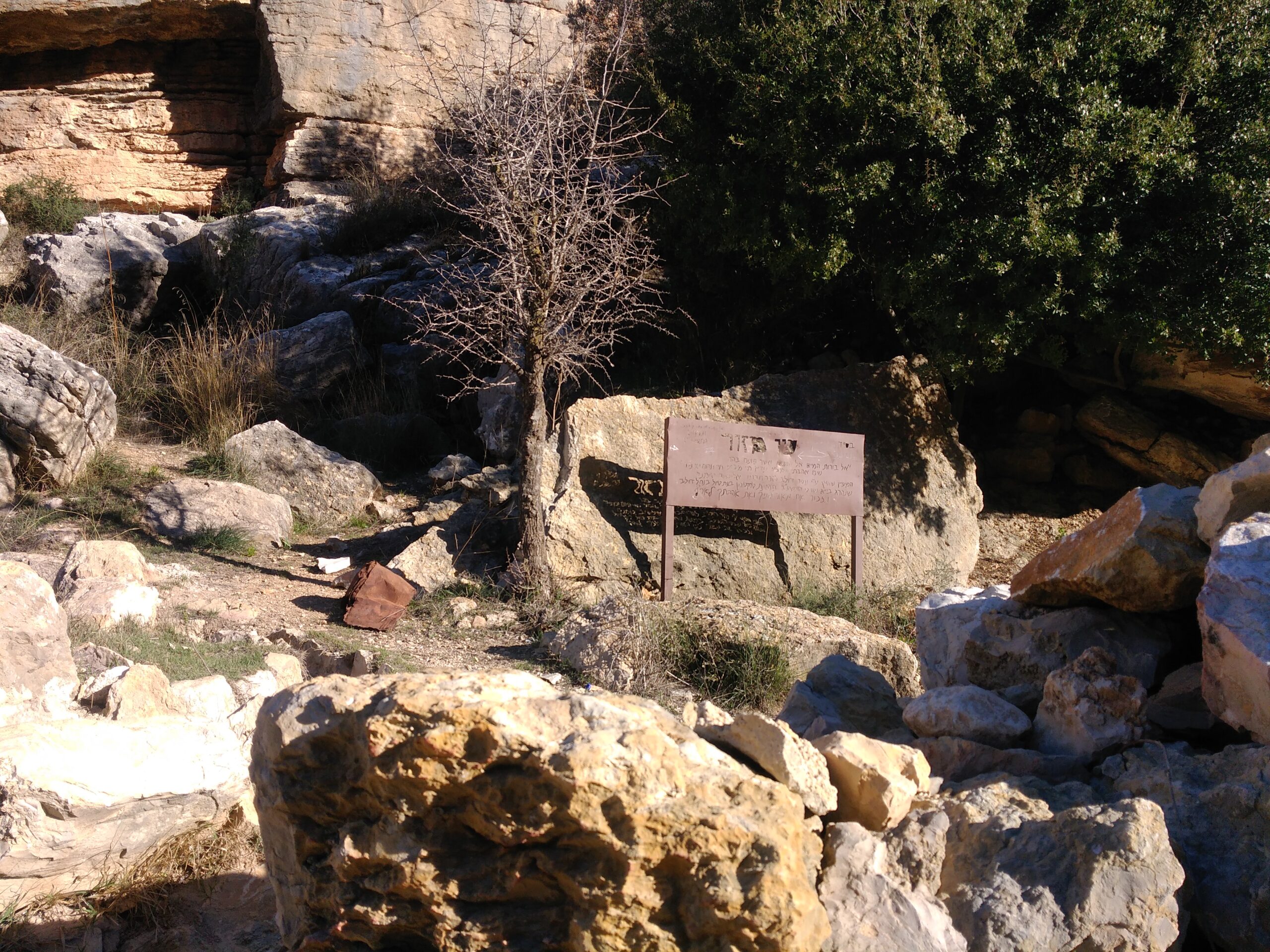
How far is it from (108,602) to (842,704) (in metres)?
3.85

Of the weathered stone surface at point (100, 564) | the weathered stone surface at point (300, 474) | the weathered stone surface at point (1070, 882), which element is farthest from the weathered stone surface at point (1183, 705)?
the weathered stone surface at point (300, 474)

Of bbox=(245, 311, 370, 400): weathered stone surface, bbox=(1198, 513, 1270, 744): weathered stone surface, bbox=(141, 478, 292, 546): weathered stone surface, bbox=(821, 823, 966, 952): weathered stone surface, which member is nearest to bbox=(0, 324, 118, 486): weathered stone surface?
bbox=(141, 478, 292, 546): weathered stone surface

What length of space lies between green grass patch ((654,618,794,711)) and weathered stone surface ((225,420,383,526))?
4.05 meters

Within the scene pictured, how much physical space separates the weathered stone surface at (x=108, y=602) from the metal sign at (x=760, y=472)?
130 inches

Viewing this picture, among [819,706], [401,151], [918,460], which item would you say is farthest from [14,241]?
[819,706]

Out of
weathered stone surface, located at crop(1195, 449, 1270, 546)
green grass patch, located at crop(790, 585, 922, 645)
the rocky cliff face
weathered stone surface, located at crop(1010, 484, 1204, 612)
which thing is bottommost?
green grass patch, located at crop(790, 585, 922, 645)

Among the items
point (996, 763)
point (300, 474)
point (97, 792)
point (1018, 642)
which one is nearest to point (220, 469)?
point (300, 474)

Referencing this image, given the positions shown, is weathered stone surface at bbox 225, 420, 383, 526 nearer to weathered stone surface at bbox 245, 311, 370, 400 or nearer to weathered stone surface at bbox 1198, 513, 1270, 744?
weathered stone surface at bbox 245, 311, 370, 400

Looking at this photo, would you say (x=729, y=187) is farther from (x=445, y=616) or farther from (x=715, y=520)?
(x=445, y=616)

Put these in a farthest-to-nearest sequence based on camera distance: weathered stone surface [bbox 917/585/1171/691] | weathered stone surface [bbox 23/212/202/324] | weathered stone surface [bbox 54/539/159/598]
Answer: weathered stone surface [bbox 23/212/202/324] → weathered stone surface [bbox 54/539/159/598] → weathered stone surface [bbox 917/585/1171/691]

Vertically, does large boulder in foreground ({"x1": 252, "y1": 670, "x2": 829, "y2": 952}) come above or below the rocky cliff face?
below

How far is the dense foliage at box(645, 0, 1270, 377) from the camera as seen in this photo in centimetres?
723

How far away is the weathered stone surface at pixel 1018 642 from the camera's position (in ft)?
11.0

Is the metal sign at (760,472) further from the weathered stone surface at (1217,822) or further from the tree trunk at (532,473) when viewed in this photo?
the weathered stone surface at (1217,822)
